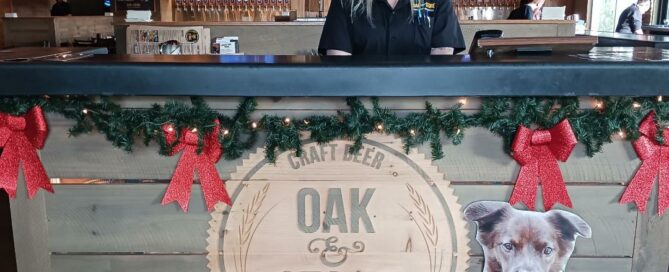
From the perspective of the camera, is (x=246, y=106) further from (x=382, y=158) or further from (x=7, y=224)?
(x=7, y=224)

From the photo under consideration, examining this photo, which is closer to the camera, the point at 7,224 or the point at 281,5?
the point at 7,224

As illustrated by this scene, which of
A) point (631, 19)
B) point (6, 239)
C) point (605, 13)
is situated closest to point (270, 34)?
point (6, 239)

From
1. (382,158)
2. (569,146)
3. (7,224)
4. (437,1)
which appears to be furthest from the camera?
(437,1)

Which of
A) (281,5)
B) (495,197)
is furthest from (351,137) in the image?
(281,5)

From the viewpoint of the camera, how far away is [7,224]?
174cm

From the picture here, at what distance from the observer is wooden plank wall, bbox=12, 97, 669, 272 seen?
5.02ft

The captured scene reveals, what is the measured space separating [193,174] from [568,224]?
960 millimetres

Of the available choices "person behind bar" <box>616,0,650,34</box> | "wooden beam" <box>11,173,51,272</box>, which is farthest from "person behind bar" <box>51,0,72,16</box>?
"wooden beam" <box>11,173,51,272</box>

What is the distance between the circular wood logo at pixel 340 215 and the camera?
153 centimetres

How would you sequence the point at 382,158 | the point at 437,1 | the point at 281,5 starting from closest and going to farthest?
the point at 382,158 < the point at 437,1 < the point at 281,5

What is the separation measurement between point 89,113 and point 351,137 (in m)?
0.65

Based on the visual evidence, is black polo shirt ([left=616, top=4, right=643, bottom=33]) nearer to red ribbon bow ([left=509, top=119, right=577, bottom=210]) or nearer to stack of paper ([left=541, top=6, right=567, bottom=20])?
stack of paper ([left=541, top=6, right=567, bottom=20])

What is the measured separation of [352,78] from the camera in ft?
4.57

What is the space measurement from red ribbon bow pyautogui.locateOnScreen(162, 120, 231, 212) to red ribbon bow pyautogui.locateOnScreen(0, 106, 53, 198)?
32 centimetres
